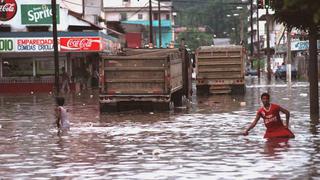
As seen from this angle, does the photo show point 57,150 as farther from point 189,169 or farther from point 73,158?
point 189,169

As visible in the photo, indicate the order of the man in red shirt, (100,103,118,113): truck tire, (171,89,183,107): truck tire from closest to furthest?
the man in red shirt → (100,103,118,113): truck tire → (171,89,183,107): truck tire

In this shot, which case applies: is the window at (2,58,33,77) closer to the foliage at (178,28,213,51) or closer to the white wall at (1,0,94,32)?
the white wall at (1,0,94,32)

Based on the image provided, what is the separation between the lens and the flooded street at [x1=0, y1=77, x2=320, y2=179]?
12.9 metres

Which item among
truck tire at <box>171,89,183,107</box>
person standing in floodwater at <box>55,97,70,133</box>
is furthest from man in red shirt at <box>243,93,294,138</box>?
truck tire at <box>171,89,183,107</box>

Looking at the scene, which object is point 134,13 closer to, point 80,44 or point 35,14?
point 35,14

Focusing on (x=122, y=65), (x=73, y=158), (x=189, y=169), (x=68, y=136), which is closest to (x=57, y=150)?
(x=73, y=158)

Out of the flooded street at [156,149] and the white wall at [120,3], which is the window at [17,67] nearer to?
the flooded street at [156,149]

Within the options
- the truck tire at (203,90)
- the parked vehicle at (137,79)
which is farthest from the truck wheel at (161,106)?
the truck tire at (203,90)

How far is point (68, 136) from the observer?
20.0 m

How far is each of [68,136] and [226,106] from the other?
510 inches

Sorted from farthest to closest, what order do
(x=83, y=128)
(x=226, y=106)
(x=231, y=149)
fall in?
(x=226, y=106) → (x=83, y=128) → (x=231, y=149)

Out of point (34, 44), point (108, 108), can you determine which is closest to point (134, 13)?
point (34, 44)

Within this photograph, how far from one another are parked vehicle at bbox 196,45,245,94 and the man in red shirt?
24.7 meters

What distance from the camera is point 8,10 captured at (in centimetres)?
5425
